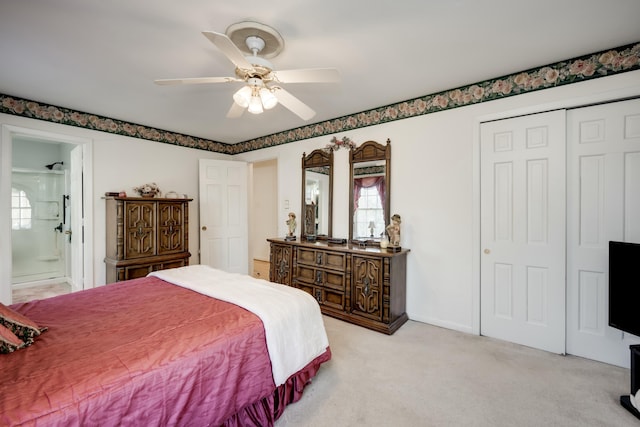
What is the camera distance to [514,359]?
7.68 ft

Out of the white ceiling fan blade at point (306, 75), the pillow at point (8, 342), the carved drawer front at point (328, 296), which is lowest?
the carved drawer front at point (328, 296)

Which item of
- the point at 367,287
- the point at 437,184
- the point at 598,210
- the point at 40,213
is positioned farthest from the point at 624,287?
the point at 40,213

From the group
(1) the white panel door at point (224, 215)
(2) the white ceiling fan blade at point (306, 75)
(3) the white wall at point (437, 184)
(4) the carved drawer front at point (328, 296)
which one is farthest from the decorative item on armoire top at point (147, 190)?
(2) the white ceiling fan blade at point (306, 75)

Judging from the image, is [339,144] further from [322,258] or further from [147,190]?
[147,190]

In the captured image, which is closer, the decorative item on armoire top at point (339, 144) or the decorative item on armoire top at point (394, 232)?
the decorative item on armoire top at point (394, 232)

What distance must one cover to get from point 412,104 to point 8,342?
3.62m

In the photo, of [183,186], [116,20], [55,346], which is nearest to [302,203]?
[183,186]

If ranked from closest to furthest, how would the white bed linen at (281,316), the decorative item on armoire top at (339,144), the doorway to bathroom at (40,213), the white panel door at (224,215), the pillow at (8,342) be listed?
1. the pillow at (8,342)
2. the white bed linen at (281,316)
3. the decorative item on armoire top at (339,144)
4. the white panel door at (224,215)
5. the doorway to bathroom at (40,213)

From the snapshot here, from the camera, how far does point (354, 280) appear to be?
10.1 feet

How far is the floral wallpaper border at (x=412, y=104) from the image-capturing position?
222 centimetres

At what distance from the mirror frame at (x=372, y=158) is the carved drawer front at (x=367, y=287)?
0.48 m

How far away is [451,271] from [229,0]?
3.00m

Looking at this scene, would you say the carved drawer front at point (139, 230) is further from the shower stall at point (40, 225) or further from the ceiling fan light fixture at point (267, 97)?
the ceiling fan light fixture at point (267, 97)

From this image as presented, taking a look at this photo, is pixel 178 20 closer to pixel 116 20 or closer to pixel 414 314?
pixel 116 20
